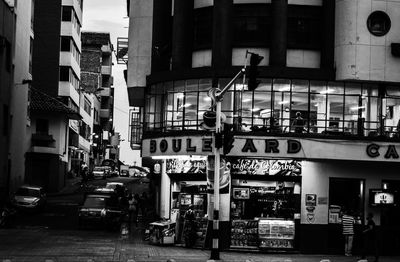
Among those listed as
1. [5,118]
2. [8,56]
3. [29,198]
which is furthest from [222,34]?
[5,118]

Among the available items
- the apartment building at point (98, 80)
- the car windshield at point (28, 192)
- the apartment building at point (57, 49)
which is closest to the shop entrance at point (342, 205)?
the car windshield at point (28, 192)

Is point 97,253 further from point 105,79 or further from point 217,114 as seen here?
point 105,79

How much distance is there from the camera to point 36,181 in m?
72.9

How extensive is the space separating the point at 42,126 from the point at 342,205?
44882mm

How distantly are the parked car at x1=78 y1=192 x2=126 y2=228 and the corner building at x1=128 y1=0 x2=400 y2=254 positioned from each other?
5765 millimetres

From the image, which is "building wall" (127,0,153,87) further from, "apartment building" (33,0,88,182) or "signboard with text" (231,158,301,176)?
"apartment building" (33,0,88,182)

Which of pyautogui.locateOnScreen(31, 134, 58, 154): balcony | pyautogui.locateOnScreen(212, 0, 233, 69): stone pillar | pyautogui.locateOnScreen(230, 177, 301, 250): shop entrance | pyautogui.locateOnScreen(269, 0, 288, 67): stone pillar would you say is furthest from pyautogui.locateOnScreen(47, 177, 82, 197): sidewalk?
pyautogui.locateOnScreen(269, 0, 288, 67): stone pillar

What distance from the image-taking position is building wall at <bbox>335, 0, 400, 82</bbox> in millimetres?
36156

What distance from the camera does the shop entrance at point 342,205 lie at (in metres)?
36.0

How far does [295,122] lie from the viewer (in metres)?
36.2

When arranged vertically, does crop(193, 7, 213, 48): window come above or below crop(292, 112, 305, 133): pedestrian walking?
above

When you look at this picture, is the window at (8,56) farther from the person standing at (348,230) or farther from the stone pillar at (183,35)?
the person standing at (348,230)

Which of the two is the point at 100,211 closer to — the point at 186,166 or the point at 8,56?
the point at 186,166

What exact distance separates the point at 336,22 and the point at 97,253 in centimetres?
1607
